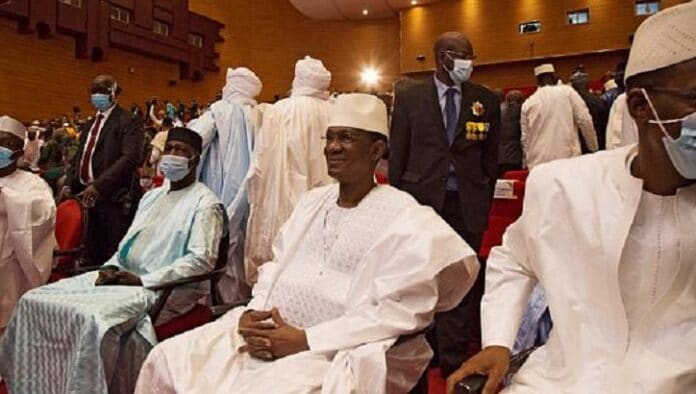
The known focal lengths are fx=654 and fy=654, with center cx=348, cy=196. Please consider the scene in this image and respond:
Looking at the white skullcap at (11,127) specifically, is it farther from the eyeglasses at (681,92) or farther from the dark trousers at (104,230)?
the eyeglasses at (681,92)

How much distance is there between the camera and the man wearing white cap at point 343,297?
1.89 meters

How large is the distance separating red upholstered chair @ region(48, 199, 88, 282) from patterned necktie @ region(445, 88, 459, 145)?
2113 mm

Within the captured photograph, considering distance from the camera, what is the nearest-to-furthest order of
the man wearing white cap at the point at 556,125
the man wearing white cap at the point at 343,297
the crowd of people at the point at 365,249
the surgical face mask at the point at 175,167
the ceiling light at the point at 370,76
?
the crowd of people at the point at 365,249
the man wearing white cap at the point at 343,297
the surgical face mask at the point at 175,167
the man wearing white cap at the point at 556,125
the ceiling light at the point at 370,76

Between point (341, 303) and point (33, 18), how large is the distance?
11116 mm

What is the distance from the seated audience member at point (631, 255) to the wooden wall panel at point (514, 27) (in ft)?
45.3

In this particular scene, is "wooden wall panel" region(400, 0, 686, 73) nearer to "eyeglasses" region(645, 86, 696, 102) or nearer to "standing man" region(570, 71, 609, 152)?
"standing man" region(570, 71, 609, 152)

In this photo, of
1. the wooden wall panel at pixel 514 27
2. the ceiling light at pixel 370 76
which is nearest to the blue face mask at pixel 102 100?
the wooden wall panel at pixel 514 27

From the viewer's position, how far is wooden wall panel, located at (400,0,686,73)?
14.3m

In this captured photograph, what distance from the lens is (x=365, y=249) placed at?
218cm

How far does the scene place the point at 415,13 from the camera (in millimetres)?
17062

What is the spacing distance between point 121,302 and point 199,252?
39cm

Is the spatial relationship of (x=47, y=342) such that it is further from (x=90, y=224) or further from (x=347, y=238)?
(x=90, y=224)

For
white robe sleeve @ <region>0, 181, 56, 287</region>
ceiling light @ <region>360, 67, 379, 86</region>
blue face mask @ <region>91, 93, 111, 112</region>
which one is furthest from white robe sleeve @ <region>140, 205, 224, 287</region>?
ceiling light @ <region>360, 67, 379, 86</region>

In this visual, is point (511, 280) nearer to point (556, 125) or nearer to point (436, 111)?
point (436, 111)
